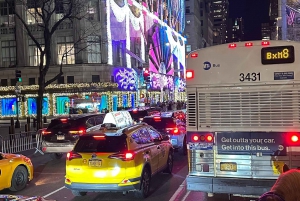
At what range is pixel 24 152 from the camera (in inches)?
611

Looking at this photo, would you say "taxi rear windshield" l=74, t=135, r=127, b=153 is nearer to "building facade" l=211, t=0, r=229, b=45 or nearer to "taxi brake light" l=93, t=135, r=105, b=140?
"taxi brake light" l=93, t=135, r=105, b=140

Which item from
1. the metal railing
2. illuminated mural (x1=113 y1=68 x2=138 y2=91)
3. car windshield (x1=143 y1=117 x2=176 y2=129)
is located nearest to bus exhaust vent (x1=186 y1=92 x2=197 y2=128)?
car windshield (x1=143 y1=117 x2=176 y2=129)

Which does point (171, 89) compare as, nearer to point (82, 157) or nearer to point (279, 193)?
point (82, 157)

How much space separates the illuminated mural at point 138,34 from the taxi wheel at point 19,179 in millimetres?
34764

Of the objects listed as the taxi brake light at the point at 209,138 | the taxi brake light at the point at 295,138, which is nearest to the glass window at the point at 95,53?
the taxi brake light at the point at 209,138

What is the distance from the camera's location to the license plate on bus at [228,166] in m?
7.06

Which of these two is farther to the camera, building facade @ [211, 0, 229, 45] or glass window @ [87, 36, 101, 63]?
building facade @ [211, 0, 229, 45]

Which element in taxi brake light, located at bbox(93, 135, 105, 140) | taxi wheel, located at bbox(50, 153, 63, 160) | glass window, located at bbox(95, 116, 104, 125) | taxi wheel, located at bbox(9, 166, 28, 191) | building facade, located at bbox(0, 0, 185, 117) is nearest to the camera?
taxi brake light, located at bbox(93, 135, 105, 140)

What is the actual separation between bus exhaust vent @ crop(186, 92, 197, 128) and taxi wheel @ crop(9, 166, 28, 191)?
492 centimetres

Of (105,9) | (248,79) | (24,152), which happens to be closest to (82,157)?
(248,79)

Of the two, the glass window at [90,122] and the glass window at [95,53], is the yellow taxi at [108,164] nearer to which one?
the glass window at [90,122]

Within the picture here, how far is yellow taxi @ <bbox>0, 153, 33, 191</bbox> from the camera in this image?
891cm

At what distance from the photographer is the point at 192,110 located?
24.7 feet

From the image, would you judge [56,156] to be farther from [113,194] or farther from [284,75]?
[284,75]
